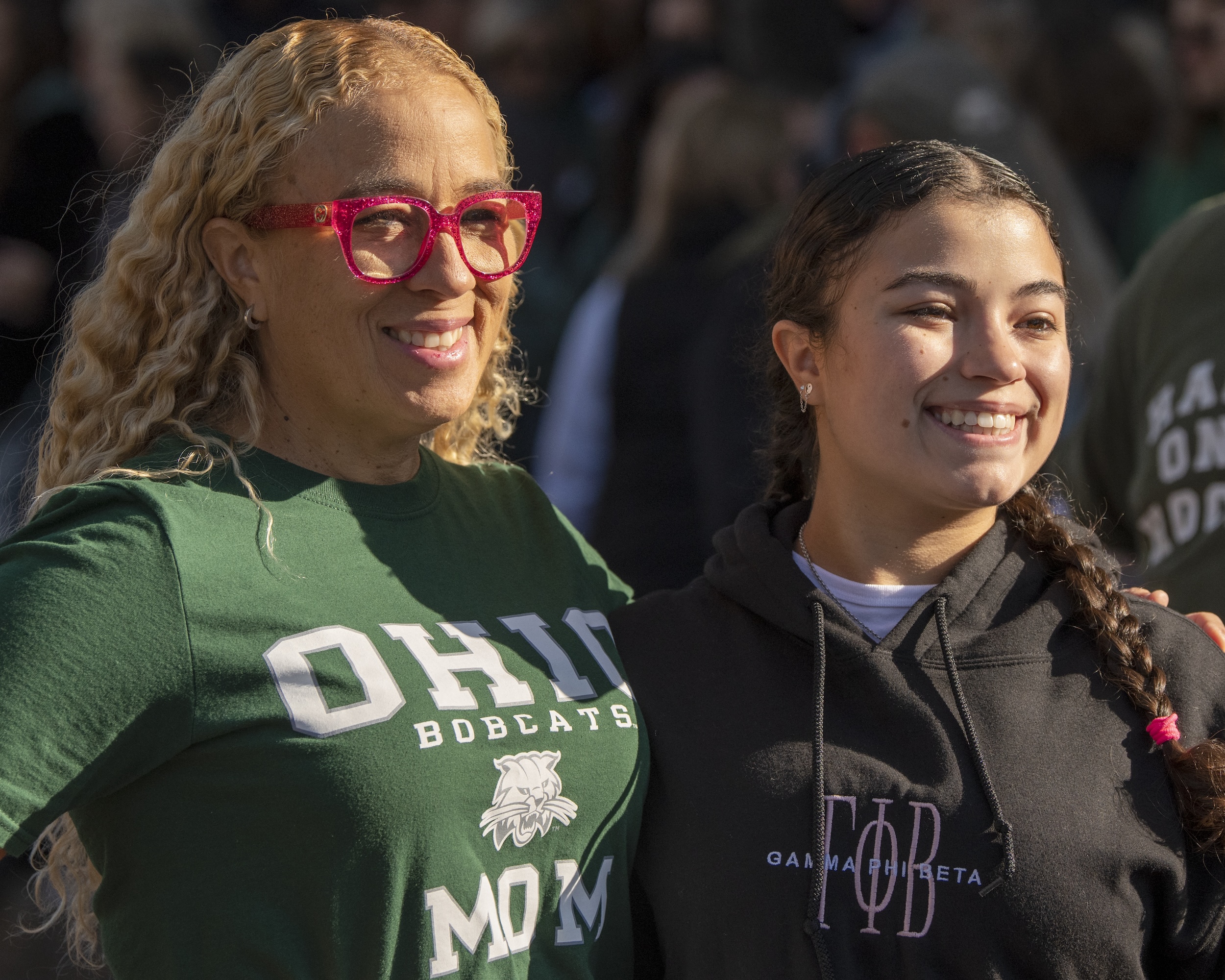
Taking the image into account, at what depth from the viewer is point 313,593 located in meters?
1.98

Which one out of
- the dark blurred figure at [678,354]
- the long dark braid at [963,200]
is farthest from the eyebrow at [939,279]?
the dark blurred figure at [678,354]

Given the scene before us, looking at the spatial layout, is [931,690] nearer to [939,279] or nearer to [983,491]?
[983,491]

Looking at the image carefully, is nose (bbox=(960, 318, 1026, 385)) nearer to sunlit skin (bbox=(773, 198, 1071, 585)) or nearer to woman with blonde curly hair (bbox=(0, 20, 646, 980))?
sunlit skin (bbox=(773, 198, 1071, 585))

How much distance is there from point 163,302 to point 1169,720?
1666 millimetres

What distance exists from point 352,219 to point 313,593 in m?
0.57

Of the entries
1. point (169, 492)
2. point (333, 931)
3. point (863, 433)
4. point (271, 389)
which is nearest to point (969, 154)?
point (863, 433)

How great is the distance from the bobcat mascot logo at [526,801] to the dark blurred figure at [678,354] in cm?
168

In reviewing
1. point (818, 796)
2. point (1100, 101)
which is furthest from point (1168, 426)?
point (1100, 101)

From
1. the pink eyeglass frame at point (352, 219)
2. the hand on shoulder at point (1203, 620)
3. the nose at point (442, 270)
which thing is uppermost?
the pink eyeglass frame at point (352, 219)

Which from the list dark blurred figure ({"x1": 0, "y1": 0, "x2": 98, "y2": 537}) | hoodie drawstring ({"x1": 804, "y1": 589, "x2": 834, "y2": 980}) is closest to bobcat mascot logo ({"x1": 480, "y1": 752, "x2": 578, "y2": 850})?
hoodie drawstring ({"x1": 804, "y1": 589, "x2": 834, "y2": 980})

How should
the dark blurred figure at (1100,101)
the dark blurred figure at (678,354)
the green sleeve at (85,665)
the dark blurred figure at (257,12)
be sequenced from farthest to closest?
1. the dark blurred figure at (257,12)
2. the dark blurred figure at (1100,101)
3. the dark blurred figure at (678,354)
4. the green sleeve at (85,665)

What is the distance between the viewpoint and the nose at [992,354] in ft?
6.68

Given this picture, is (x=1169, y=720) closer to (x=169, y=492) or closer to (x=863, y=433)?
(x=863, y=433)

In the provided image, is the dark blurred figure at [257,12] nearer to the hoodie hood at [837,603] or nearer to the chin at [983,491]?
the hoodie hood at [837,603]
